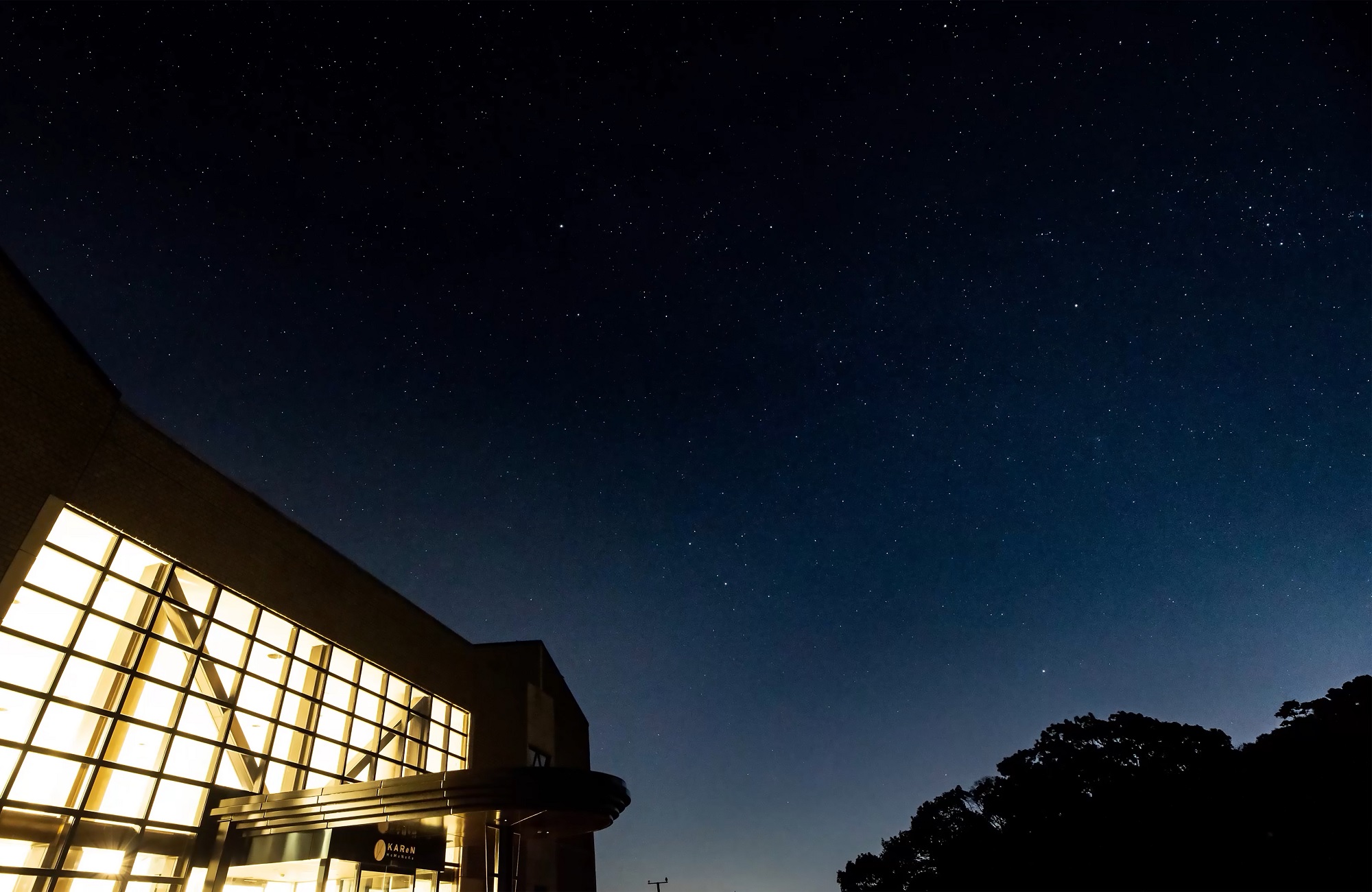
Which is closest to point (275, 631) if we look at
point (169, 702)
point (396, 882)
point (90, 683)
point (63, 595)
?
point (169, 702)

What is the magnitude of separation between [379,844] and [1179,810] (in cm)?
3678

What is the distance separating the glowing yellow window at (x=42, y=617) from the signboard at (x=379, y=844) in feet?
21.5

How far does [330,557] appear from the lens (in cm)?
Result: 2248

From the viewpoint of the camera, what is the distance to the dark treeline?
2828 cm

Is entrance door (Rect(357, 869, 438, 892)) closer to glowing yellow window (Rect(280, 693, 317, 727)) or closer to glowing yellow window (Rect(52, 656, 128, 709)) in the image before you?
glowing yellow window (Rect(280, 693, 317, 727))

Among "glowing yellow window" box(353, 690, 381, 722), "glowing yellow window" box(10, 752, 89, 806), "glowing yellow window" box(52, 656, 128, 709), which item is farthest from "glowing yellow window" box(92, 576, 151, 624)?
"glowing yellow window" box(353, 690, 381, 722)

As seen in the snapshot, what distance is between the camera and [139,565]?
16.6 meters

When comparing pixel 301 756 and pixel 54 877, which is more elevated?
pixel 301 756

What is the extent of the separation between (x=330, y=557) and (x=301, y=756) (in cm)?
561

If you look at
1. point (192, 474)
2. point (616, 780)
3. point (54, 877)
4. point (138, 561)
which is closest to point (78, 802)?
point (54, 877)

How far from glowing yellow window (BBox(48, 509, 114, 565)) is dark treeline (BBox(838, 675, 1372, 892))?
37905 mm

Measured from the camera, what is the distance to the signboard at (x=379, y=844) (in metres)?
15.4

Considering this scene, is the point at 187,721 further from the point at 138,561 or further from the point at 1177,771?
the point at 1177,771

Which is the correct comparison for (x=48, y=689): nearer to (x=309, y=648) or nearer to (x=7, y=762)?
(x=7, y=762)
